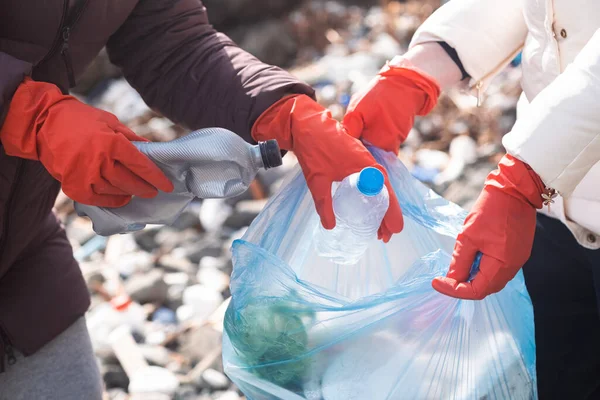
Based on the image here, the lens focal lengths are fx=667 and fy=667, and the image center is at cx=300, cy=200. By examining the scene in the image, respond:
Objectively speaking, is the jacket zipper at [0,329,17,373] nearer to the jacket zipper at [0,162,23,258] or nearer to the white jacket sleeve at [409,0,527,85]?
the jacket zipper at [0,162,23,258]

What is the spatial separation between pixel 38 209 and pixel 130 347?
997 millimetres

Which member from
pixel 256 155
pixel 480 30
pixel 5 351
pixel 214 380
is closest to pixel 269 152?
pixel 256 155

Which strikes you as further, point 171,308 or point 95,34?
point 171,308

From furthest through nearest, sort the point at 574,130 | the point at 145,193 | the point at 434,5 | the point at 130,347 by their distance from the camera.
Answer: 1. the point at 434,5
2. the point at 130,347
3. the point at 145,193
4. the point at 574,130

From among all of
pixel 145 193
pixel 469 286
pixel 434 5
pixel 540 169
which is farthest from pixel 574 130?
pixel 434 5

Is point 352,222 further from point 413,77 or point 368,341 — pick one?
point 413,77

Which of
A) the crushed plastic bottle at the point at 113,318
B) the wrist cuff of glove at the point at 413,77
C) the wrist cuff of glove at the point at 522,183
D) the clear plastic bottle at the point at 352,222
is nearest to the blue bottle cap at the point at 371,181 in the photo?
the clear plastic bottle at the point at 352,222

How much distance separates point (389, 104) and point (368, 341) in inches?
23.8

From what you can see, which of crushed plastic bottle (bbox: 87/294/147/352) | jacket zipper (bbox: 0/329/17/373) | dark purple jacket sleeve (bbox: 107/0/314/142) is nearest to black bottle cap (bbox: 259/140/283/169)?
dark purple jacket sleeve (bbox: 107/0/314/142)

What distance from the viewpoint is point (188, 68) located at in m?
1.78

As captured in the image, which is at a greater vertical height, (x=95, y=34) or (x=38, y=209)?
(x=95, y=34)

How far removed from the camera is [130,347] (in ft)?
8.33

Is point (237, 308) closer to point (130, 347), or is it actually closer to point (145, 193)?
point (145, 193)

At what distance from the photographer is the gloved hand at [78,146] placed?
4.40 ft
